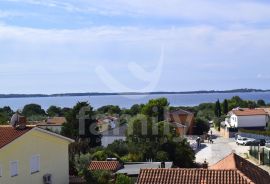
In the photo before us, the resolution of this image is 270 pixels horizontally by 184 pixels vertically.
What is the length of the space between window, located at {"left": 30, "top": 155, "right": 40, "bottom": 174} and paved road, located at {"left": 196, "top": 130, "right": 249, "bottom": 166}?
21190 millimetres

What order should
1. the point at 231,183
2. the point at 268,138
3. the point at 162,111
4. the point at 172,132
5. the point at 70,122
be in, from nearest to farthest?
the point at 231,183 → the point at 172,132 → the point at 70,122 → the point at 268,138 → the point at 162,111

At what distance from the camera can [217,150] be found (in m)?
51.8

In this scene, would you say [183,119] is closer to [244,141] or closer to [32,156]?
[244,141]

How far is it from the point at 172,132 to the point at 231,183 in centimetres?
2237

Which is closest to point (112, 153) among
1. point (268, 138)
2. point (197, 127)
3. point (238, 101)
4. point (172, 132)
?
point (172, 132)

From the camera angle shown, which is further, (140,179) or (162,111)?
(162,111)

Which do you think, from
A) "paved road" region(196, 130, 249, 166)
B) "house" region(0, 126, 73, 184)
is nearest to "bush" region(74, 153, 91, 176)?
"house" region(0, 126, 73, 184)

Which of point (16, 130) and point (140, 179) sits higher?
point (16, 130)

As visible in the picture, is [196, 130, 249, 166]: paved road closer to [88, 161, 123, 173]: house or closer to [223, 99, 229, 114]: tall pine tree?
[88, 161, 123, 173]: house

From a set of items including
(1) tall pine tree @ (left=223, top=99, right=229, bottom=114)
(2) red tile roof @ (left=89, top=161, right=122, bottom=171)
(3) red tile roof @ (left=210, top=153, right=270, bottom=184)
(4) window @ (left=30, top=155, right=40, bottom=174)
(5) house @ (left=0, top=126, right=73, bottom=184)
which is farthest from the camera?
(1) tall pine tree @ (left=223, top=99, right=229, bottom=114)

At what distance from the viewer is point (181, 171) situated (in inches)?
658

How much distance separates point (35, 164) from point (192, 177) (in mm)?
8435

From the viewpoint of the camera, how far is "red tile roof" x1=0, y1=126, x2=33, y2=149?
20136 mm

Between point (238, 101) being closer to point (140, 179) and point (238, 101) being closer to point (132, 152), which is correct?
point (132, 152)
